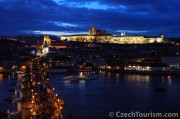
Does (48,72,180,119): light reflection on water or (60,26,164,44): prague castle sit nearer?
(48,72,180,119): light reflection on water

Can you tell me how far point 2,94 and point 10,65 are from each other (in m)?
9.57

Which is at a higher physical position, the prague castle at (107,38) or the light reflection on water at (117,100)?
the prague castle at (107,38)

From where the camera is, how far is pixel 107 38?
4241 cm

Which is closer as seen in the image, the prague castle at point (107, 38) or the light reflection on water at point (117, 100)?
the light reflection on water at point (117, 100)

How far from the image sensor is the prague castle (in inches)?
1594

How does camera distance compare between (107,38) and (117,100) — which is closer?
(117,100)

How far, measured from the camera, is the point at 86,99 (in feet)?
29.9

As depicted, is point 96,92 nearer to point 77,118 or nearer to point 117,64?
point 77,118

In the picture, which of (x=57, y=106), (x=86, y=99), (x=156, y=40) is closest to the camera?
(x=57, y=106)

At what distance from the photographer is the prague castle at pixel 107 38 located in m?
40.5

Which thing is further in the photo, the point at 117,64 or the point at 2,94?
the point at 117,64

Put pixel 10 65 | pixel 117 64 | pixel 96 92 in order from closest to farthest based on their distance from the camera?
pixel 96 92 < pixel 10 65 < pixel 117 64

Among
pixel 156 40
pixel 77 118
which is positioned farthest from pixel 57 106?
pixel 156 40

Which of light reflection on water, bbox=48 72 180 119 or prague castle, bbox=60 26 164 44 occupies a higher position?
prague castle, bbox=60 26 164 44
